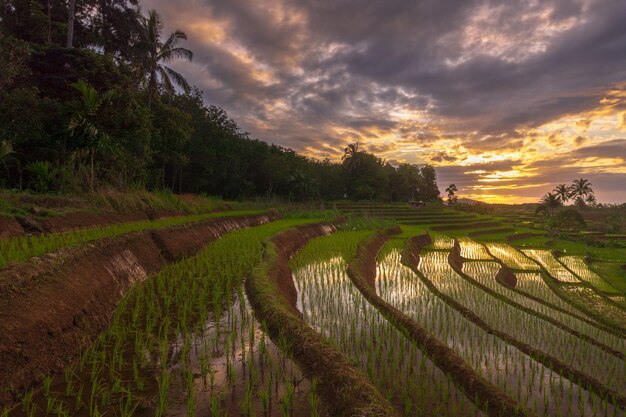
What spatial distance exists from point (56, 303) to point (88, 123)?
9.43 m

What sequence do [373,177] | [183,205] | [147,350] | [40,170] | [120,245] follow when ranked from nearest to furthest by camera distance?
[147,350] → [120,245] → [40,170] → [183,205] → [373,177]

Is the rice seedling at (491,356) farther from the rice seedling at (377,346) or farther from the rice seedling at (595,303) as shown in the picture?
the rice seedling at (595,303)

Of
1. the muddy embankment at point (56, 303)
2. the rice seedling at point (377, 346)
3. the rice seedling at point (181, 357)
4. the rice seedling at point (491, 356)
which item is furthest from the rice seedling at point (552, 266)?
the muddy embankment at point (56, 303)

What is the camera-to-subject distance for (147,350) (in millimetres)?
3691

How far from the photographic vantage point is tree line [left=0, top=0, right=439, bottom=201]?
11.2 meters

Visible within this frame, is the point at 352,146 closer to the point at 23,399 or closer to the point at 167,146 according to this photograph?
the point at 167,146

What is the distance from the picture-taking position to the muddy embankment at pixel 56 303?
9.78 feet

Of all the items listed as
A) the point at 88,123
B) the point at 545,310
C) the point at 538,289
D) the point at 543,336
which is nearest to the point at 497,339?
the point at 543,336

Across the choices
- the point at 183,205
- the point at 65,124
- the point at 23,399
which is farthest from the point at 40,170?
the point at 23,399

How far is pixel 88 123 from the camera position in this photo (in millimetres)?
11242

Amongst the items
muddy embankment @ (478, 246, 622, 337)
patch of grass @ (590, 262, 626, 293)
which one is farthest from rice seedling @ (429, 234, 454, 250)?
patch of grass @ (590, 262, 626, 293)

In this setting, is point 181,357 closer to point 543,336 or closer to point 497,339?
point 497,339

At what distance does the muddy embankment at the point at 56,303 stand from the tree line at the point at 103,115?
5.73m

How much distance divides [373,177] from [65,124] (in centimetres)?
5229
